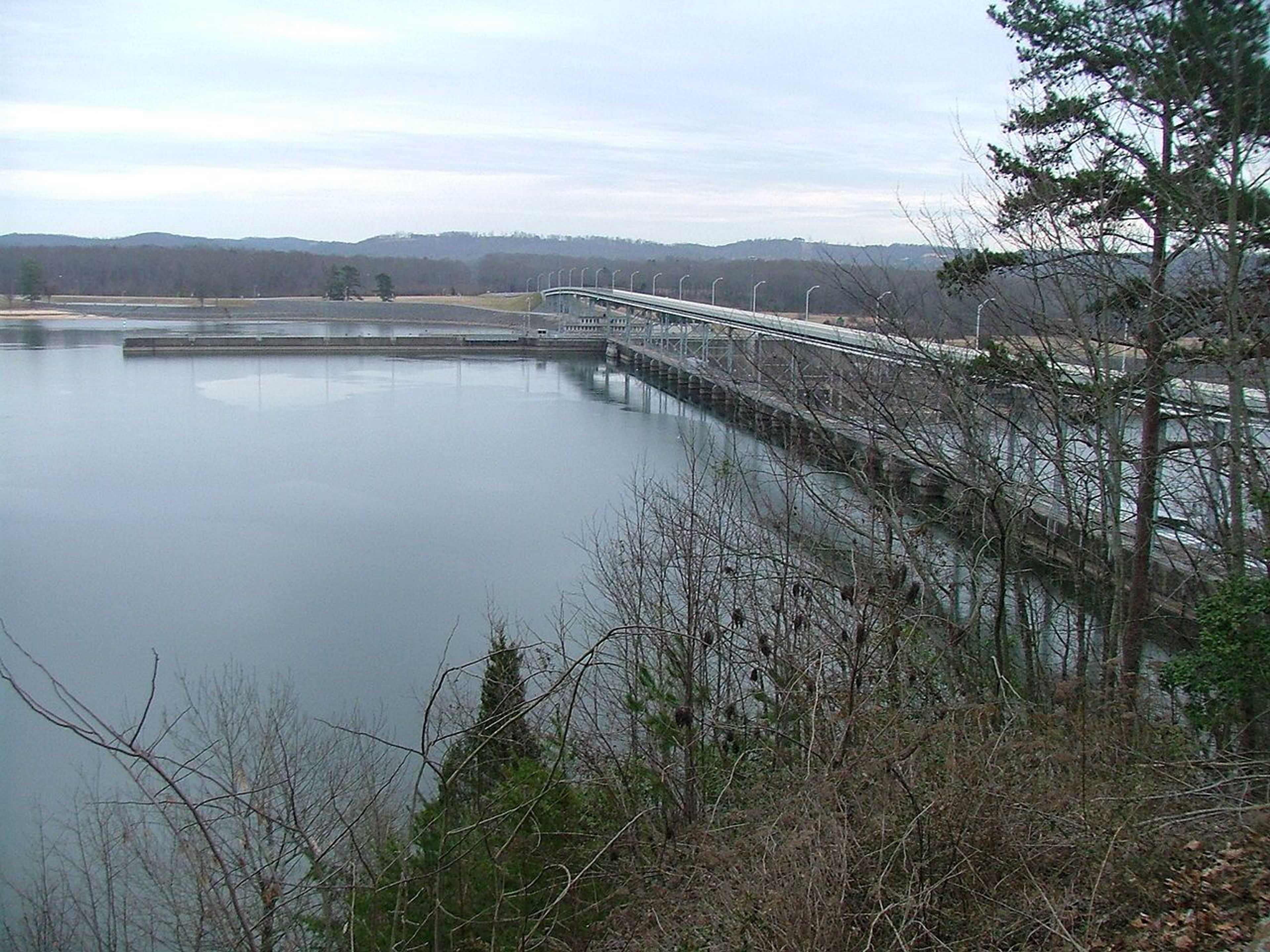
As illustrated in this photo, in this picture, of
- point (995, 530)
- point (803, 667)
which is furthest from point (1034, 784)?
point (995, 530)

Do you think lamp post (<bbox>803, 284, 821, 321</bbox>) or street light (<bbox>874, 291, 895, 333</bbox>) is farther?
lamp post (<bbox>803, 284, 821, 321</bbox>)

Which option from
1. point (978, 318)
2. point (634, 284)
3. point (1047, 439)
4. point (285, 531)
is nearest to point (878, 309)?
point (978, 318)

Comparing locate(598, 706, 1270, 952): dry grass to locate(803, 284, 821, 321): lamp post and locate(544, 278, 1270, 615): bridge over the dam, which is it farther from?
locate(803, 284, 821, 321): lamp post

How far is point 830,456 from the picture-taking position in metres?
10.7

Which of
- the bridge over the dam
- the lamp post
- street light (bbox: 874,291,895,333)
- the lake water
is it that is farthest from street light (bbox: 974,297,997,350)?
the lamp post

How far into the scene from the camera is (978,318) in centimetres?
862

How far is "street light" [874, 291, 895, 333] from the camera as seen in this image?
760cm

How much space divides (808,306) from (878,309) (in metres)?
15.3

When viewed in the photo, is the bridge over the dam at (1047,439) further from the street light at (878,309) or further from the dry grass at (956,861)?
the dry grass at (956,861)

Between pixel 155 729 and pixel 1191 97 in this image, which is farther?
pixel 155 729

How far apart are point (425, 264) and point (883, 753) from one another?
84.0 meters

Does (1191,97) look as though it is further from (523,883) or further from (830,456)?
(523,883)

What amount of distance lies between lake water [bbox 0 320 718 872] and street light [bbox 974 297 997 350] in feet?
14.1

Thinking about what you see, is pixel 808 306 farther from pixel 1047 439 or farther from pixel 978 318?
pixel 978 318
